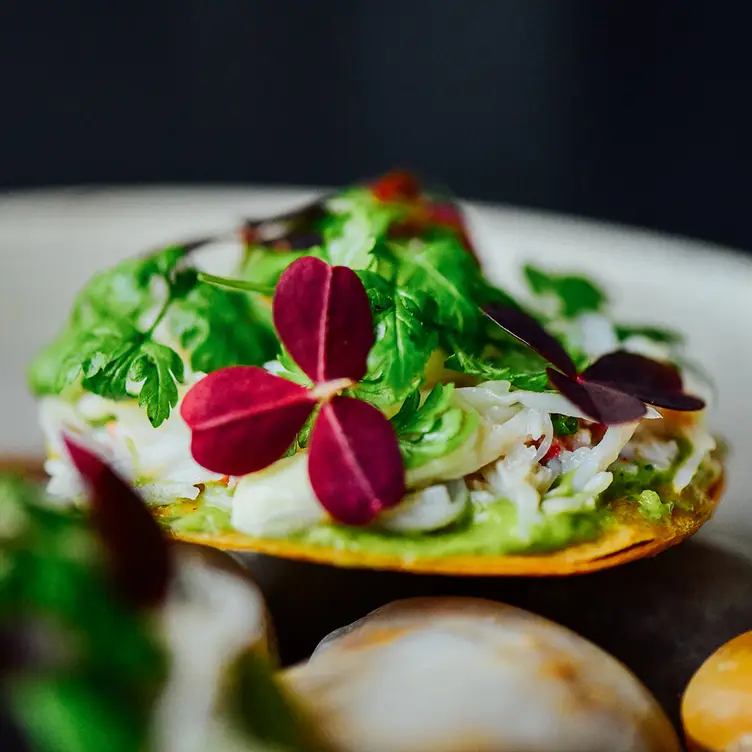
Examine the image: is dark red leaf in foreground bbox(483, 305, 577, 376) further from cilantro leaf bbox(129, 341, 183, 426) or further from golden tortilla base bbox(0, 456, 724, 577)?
cilantro leaf bbox(129, 341, 183, 426)

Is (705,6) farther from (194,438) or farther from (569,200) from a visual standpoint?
(194,438)

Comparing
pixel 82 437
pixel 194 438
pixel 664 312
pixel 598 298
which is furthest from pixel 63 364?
pixel 664 312

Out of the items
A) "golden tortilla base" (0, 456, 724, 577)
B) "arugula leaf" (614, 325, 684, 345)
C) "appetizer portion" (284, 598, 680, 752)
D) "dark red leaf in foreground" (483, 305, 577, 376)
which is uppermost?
"dark red leaf in foreground" (483, 305, 577, 376)

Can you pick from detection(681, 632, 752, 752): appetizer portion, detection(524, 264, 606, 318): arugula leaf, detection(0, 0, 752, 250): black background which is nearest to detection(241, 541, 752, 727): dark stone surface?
detection(681, 632, 752, 752): appetizer portion

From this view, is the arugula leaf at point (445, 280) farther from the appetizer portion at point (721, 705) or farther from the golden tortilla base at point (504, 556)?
the appetizer portion at point (721, 705)

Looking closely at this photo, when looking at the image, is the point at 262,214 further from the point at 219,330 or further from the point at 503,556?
the point at 503,556
